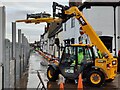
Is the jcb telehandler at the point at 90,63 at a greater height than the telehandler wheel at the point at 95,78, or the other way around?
the jcb telehandler at the point at 90,63

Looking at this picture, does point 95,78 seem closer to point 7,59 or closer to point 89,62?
point 89,62

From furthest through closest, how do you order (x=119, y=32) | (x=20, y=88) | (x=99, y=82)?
1. (x=119, y=32)
2. (x=99, y=82)
3. (x=20, y=88)

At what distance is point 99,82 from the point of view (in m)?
14.7

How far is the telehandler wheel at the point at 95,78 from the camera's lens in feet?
48.3

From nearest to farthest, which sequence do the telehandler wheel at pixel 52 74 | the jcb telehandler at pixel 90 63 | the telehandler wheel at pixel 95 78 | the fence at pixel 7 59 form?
the fence at pixel 7 59
the telehandler wheel at pixel 95 78
the jcb telehandler at pixel 90 63
the telehandler wheel at pixel 52 74

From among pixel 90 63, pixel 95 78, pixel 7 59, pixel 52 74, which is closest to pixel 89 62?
pixel 90 63

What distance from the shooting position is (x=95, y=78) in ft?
48.9

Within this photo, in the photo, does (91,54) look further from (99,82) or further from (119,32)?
(119,32)

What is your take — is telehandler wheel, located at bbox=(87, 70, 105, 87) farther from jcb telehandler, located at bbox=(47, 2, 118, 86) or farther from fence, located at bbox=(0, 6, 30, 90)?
fence, located at bbox=(0, 6, 30, 90)

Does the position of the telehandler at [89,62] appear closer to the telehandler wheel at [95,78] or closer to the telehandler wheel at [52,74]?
Answer: the telehandler wheel at [95,78]

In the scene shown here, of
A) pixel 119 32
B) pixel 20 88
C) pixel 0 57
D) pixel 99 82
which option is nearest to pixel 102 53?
pixel 99 82

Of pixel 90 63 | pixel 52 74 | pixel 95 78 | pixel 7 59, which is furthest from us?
pixel 52 74

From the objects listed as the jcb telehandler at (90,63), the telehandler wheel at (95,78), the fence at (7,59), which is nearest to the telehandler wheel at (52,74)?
the jcb telehandler at (90,63)

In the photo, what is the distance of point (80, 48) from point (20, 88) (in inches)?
161
